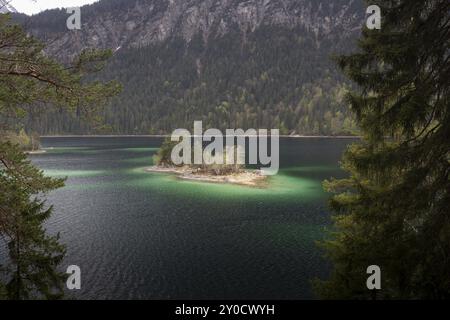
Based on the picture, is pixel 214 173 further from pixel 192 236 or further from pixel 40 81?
pixel 40 81

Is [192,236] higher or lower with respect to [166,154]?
lower

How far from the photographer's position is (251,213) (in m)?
63.2

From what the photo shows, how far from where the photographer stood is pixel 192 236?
170 feet

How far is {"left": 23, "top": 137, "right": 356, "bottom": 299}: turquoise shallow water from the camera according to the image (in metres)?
36.5

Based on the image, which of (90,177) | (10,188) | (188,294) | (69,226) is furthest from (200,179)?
(10,188)

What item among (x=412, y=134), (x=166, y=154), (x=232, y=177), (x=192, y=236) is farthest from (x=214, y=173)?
(x=412, y=134)

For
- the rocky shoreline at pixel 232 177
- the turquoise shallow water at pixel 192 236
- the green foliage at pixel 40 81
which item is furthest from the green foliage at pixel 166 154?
the green foliage at pixel 40 81

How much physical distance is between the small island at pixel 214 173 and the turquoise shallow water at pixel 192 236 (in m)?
4.69

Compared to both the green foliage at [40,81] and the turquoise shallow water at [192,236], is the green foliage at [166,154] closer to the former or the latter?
the turquoise shallow water at [192,236]

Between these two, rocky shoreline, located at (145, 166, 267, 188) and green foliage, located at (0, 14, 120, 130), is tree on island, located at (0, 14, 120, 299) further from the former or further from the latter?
rocky shoreline, located at (145, 166, 267, 188)

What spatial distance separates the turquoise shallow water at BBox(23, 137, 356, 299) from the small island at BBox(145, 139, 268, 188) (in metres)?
4.69

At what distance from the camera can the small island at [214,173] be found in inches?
3706

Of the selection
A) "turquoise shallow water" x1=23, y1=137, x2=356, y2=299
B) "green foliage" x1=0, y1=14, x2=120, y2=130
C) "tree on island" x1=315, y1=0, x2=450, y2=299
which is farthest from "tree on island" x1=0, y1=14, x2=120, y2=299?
"turquoise shallow water" x1=23, y1=137, x2=356, y2=299

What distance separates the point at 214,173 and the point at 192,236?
50261mm
